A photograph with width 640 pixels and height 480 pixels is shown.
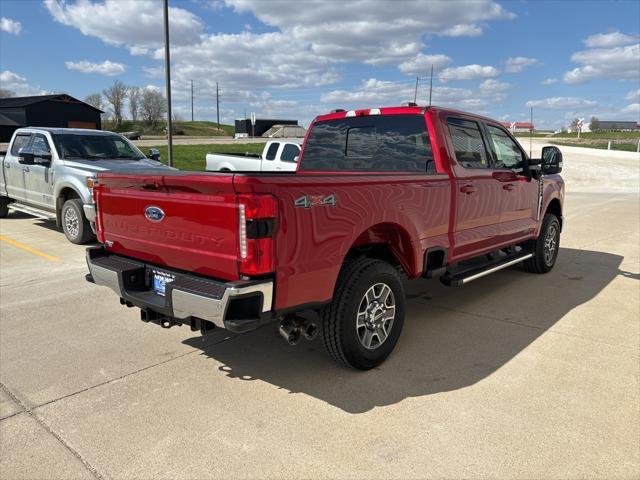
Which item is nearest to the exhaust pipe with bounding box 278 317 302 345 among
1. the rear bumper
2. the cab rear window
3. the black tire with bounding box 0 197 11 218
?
the rear bumper

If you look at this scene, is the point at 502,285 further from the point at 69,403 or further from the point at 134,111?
the point at 134,111

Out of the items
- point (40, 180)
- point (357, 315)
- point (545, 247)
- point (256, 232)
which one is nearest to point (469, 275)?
point (357, 315)

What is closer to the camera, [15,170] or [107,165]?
[107,165]

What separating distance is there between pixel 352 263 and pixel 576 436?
1.75 m

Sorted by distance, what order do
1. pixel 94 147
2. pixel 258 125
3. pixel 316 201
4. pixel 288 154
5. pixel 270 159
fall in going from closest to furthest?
1. pixel 316 201
2. pixel 94 147
3. pixel 288 154
4. pixel 270 159
5. pixel 258 125

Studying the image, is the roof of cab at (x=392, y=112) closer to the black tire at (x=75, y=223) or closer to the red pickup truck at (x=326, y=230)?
the red pickup truck at (x=326, y=230)

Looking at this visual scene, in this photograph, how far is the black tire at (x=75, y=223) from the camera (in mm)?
8164

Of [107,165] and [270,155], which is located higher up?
[270,155]

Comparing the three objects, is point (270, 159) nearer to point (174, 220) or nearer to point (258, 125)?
point (174, 220)

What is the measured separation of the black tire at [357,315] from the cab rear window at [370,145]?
4.38 feet

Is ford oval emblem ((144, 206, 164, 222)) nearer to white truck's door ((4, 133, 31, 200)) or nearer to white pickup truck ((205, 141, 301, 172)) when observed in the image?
white truck's door ((4, 133, 31, 200))

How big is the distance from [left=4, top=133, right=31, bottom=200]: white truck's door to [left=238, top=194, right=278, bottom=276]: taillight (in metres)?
8.41

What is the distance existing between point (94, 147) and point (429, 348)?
751 centimetres

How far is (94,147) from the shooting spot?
9.35 m
